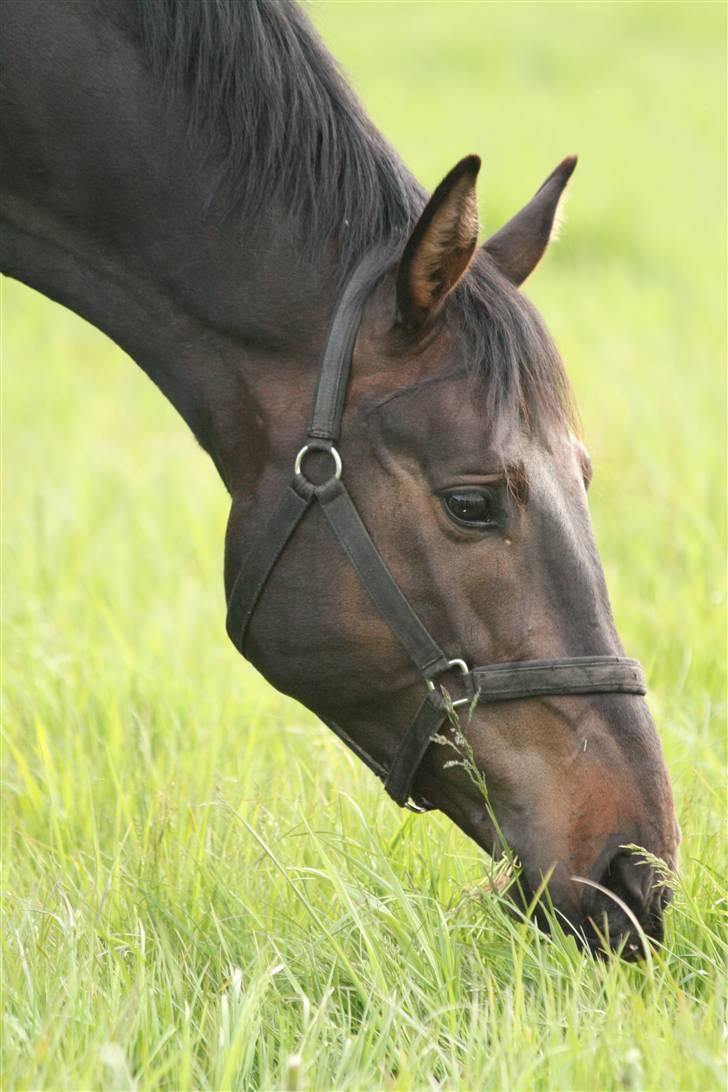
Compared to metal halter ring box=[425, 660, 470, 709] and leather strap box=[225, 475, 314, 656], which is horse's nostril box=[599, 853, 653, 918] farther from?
leather strap box=[225, 475, 314, 656]

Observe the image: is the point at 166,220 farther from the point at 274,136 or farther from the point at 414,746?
the point at 414,746

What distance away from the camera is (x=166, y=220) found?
8.85 feet

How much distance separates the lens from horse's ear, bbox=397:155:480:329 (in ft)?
7.88

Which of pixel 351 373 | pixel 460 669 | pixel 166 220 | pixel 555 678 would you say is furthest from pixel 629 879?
pixel 166 220

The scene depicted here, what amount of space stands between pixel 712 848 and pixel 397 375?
4.27ft

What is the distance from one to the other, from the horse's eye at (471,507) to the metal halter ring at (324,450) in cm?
21

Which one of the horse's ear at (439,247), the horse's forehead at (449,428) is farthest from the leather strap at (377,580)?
the horse's ear at (439,247)

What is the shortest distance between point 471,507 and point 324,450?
301 mm

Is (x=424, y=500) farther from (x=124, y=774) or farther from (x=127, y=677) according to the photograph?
(x=127, y=677)

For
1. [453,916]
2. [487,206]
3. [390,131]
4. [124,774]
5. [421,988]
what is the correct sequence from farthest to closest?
1. [390,131]
2. [487,206]
3. [124,774]
4. [453,916]
5. [421,988]

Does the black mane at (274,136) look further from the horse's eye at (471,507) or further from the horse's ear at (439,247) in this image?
the horse's eye at (471,507)

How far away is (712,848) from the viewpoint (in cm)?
307

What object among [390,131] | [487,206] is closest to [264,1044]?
[487,206]

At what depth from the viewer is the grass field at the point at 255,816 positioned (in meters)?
2.28
